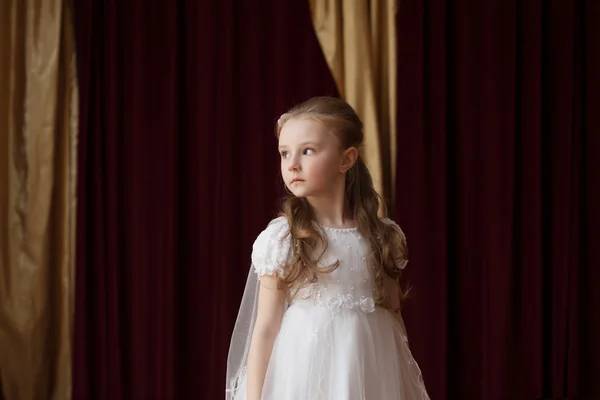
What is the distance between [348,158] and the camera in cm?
181

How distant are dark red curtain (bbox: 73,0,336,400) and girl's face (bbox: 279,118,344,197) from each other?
1.52 m

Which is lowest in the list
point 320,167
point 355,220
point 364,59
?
point 355,220

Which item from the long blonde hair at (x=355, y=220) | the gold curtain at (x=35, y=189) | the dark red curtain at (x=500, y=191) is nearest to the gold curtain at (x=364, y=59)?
the dark red curtain at (x=500, y=191)

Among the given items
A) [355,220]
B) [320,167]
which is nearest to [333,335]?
[355,220]

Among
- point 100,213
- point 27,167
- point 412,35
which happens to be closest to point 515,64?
point 412,35

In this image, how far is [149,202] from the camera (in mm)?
3240

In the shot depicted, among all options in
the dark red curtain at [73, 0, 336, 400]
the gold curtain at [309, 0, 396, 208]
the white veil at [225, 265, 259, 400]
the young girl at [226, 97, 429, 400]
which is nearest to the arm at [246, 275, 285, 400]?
the young girl at [226, 97, 429, 400]

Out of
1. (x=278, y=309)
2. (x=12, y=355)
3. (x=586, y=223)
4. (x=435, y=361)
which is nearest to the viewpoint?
(x=278, y=309)

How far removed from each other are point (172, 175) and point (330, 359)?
5.50 ft

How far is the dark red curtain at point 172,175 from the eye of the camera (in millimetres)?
3197

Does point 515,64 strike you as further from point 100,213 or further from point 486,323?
point 100,213

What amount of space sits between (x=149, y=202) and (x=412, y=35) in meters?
1.45

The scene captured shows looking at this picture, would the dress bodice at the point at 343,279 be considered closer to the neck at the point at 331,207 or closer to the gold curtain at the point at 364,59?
the neck at the point at 331,207

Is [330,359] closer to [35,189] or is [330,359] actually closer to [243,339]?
[243,339]
